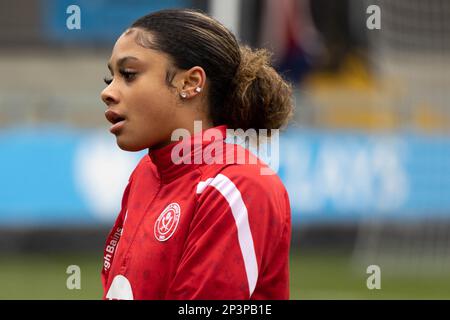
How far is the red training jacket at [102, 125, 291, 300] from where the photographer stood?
114 inches

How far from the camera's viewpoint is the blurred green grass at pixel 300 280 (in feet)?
30.8

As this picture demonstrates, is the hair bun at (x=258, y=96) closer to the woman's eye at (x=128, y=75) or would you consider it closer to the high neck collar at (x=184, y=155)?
the high neck collar at (x=184, y=155)

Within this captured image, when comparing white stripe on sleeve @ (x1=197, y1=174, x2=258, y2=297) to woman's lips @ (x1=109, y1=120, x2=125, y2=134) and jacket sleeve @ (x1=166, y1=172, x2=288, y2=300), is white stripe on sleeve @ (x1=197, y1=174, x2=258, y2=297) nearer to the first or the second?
jacket sleeve @ (x1=166, y1=172, x2=288, y2=300)

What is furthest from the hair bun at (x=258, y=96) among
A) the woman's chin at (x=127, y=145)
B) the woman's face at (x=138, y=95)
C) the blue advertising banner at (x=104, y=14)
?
the blue advertising banner at (x=104, y=14)

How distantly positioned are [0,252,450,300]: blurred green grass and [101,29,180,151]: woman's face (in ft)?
19.6

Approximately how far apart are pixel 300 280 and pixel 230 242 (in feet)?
25.5

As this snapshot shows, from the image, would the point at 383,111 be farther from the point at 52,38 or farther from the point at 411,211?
the point at 52,38

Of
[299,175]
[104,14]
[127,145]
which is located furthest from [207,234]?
[104,14]

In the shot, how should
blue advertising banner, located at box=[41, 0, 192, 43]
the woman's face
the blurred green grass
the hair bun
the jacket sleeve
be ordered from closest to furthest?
the jacket sleeve < the woman's face < the hair bun < the blurred green grass < blue advertising banner, located at box=[41, 0, 192, 43]

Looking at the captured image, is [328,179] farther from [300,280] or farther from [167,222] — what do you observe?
[167,222]

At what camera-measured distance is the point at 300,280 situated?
10.6 meters

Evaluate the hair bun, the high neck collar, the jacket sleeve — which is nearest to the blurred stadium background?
the hair bun

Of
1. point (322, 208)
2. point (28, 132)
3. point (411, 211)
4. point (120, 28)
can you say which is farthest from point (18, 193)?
point (120, 28)
